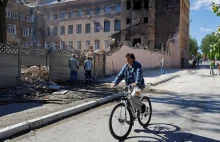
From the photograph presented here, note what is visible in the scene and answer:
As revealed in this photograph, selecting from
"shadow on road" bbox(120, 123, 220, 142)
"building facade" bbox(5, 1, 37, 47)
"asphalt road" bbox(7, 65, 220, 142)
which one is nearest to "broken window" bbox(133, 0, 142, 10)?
"building facade" bbox(5, 1, 37, 47)

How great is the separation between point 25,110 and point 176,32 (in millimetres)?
36905

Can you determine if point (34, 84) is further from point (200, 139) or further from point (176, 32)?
point (176, 32)

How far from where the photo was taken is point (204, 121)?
6184mm

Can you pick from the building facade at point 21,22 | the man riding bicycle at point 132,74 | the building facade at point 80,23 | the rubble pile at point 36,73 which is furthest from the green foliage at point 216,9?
the building facade at point 21,22

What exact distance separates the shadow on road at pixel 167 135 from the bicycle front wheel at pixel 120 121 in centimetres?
17

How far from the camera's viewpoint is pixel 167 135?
502 cm

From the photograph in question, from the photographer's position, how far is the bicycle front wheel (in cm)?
472

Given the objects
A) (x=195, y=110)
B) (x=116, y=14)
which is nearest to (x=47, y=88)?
(x=195, y=110)

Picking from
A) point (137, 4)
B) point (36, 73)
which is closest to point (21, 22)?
point (137, 4)

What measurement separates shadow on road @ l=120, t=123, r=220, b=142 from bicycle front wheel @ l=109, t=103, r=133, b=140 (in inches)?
6.8

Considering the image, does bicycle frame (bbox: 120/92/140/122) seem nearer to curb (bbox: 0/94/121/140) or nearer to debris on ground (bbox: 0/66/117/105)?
curb (bbox: 0/94/121/140)

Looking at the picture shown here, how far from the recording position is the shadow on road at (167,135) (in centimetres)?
472

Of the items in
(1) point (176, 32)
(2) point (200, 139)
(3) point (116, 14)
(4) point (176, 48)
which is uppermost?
(3) point (116, 14)

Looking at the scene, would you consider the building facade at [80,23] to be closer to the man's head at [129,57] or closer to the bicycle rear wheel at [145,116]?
the bicycle rear wheel at [145,116]
